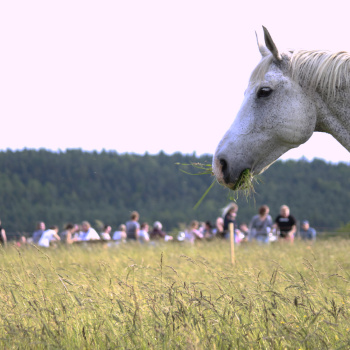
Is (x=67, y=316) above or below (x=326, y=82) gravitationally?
below

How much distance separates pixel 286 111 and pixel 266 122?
0.50ft

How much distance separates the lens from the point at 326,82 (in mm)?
4195

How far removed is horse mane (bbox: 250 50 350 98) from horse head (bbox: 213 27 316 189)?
0.03 metres

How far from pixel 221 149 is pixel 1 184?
80276 mm

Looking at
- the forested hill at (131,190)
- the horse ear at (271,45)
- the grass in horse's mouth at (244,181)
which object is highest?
the horse ear at (271,45)

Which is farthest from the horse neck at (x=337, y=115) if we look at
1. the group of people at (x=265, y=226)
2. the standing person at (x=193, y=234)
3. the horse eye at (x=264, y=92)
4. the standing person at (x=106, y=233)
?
the standing person at (x=106, y=233)

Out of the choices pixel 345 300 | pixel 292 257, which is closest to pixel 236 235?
pixel 292 257

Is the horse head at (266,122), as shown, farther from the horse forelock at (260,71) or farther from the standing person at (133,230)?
the standing person at (133,230)

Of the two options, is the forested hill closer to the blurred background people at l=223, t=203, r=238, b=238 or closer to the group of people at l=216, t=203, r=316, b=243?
the group of people at l=216, t=203, r=316, b=243

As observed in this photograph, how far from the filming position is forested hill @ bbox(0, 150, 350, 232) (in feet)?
260

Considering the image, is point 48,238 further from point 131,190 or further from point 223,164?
point 131,190

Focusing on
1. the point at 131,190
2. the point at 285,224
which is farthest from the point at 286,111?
the point at 131,190

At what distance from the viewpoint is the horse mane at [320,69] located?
4164mm

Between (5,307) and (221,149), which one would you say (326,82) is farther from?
(5,307)
